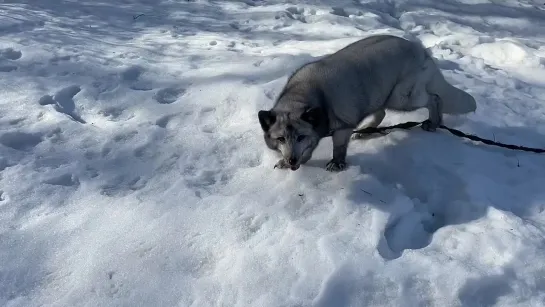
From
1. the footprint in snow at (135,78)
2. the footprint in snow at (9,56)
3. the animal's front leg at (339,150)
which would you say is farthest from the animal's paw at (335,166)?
the footprint in snow at (9,56)

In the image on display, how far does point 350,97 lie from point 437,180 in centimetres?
122

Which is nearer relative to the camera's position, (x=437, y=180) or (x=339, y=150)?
(x=437, y=180)

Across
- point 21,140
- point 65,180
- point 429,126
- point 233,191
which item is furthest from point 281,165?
point 21,140

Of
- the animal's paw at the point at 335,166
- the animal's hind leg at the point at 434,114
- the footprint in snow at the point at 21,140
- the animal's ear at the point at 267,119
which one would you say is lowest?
the footprint in snow at the point at 21,140

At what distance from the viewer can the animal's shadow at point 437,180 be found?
14.3ft

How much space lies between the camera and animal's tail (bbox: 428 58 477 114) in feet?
18.7

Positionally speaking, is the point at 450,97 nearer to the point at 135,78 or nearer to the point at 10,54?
the point at 135,78

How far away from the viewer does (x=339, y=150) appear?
5.12 m

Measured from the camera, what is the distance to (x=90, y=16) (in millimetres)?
9578

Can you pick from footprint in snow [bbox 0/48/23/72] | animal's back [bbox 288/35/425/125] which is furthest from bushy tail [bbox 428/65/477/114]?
footprint in snow [bbox 0/48/23/72]

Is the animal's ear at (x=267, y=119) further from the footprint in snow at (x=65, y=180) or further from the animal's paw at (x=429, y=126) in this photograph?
the animal's paw at (x=429, y=126)

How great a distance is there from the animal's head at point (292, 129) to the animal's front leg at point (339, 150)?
370 millimetres

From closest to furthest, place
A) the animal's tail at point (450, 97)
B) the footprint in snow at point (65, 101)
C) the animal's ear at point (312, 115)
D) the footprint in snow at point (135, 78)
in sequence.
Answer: the animal's ear at point (312, 115) → the animal's tail at point (450, 97) → the footprint in snow at point (65, 101) → the footprint in snow at point (135, 78)

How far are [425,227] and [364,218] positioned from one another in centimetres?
56
